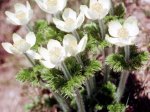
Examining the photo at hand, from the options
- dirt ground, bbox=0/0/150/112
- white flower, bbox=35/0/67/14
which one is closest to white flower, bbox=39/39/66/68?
white flower, bbox=35/0/67/14

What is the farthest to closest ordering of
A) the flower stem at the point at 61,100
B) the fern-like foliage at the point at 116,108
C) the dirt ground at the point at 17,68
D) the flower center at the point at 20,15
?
the dirt ground at the point at 17,68
the flower stem at the point at 61,100
the fern-like foliage at the point at 116,108
the flower center at the point at 20,15

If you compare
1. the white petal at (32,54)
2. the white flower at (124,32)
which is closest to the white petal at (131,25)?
the white flower at (124,32)

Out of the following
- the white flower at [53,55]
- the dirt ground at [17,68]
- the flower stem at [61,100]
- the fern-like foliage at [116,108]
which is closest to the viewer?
the white flower at [53,55]

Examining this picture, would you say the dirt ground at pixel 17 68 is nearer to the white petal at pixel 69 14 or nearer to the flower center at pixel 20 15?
the white petal at pixel 69 14

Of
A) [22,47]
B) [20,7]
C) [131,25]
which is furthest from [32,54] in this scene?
[131,25]

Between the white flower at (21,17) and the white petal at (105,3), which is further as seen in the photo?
the white flower at (21,17)

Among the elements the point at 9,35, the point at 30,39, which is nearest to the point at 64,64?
the point at 30,39

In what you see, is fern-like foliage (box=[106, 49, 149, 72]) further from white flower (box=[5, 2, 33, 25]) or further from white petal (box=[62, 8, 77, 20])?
white flower (box=[5, 2, 33, 25])
